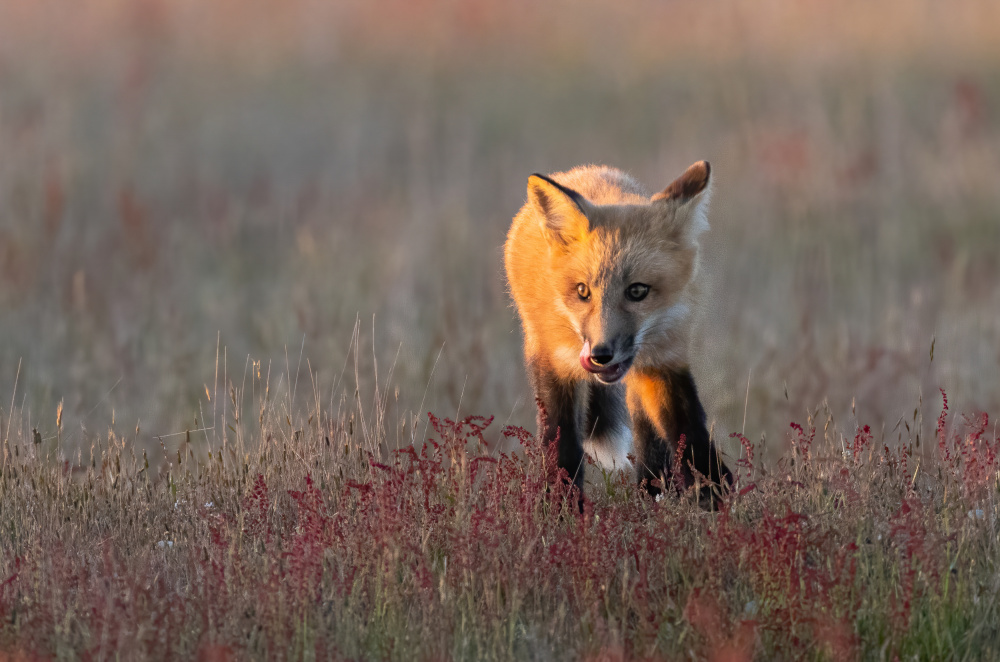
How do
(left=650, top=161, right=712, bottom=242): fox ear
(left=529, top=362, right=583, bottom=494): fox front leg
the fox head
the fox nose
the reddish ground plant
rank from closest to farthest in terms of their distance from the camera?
the reddish ground plant < the fox nose < the fox head < (left=650, top=161, right=712, bottom=242): fox ear < (left=529, top=362, right=583, bottom=494): fox front leg

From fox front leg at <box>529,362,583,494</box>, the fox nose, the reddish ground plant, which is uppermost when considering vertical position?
the fox nose

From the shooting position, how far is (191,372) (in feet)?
27.9

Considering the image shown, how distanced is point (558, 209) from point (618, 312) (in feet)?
2.05

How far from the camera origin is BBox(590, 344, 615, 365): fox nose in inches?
171

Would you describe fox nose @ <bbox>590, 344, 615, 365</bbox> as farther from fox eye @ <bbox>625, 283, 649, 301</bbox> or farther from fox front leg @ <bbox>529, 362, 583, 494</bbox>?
fox front leg @ <bbox>529, 362, 583, 494</bbox>

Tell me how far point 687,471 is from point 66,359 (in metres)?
6.09

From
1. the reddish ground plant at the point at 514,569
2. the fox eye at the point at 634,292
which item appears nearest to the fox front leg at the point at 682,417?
the reddish ground plant at the point at 514,569

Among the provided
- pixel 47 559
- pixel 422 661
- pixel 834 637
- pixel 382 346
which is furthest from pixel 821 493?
pixel 382 346

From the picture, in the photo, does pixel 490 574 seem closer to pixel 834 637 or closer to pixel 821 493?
pixel 834 637

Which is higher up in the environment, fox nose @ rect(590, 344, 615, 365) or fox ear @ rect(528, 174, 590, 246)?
fox ear @ rect(528, 174, 590, 246)

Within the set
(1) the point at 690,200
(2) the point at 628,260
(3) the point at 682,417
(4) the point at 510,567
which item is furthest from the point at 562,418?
(4) the point at 510,567

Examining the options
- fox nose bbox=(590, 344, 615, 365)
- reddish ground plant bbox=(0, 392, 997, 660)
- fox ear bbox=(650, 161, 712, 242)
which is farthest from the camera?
fox ear bbox=(650, 161, 712, 242)

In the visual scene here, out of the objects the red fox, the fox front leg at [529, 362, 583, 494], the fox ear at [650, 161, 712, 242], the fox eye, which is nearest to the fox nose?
the red fox

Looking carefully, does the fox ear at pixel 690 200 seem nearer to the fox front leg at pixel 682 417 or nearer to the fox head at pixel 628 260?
the fox head at pixel 628 260
